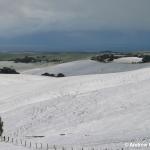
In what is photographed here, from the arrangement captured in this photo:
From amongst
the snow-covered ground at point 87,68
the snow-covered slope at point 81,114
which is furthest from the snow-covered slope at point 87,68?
the snow-covered slope at point 81,114

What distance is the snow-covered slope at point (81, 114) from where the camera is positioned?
36406 millimetres

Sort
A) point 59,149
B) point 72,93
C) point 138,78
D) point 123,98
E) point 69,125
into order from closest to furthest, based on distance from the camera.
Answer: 1. point 59,149
2. point 69,125
3. point 123,98
4. point 72,93
5. point 138,78

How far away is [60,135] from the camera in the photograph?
38125 millimetres

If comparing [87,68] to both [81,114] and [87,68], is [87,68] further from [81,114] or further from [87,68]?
[81,114]

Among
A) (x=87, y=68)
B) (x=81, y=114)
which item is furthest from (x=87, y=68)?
(x=81, y=114)

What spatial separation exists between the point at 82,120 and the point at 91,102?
591cm

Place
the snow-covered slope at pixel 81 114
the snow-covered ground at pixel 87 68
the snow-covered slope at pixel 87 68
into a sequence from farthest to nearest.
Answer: the snow-covered slope at pixel 87 68 < the snow-covered ground at pixel 87 68 < the snow-covered slope at pixel 81 114

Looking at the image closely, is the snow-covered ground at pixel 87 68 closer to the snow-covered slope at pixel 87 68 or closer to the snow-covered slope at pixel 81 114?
the snow-covered slope at pixel 87 68

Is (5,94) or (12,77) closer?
(5,94)

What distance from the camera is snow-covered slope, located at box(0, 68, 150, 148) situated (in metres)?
36.4

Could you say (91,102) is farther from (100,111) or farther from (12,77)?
(12,77)

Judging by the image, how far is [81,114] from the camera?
152 feet

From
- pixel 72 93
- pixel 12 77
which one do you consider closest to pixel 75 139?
pixel 72 93

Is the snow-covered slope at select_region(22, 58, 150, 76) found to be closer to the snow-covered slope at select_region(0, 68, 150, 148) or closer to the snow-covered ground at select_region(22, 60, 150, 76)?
the snow-covered ground at select_region(22, 60, 150, 76)
